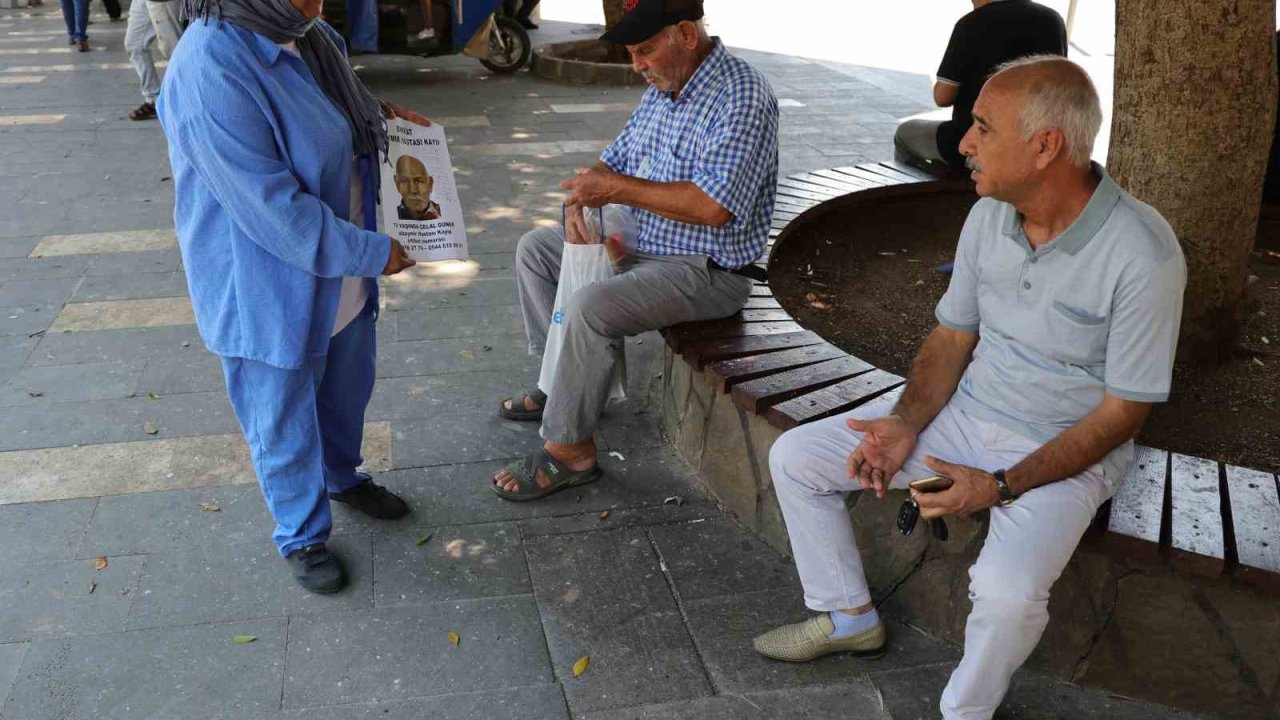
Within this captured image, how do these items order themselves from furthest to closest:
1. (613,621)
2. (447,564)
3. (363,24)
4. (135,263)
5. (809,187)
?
(363,24) → (135,263) → (809,187) → (447,564) → (613,621)

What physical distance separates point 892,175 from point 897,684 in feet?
10.4

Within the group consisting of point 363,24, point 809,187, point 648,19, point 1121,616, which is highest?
point 648,19

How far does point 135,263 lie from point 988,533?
4.64m

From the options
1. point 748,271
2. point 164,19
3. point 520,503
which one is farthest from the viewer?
point 164,19

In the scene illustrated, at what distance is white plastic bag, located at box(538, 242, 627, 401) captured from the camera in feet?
12.1

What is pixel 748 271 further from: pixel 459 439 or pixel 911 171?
pixel 911 171

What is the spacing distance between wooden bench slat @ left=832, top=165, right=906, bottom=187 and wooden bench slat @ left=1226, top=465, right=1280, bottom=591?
8.83 feet

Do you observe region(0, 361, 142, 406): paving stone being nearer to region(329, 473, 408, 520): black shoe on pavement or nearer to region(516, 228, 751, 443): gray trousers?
region(329, 473, 408, 520): black shoe on pavement

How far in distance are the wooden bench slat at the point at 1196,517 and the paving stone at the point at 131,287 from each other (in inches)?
172

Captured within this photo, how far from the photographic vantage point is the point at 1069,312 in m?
2.54

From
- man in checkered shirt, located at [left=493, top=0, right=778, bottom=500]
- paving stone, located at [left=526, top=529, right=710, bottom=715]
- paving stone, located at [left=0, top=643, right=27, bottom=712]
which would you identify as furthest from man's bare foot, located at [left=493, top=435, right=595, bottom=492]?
paving stone, located at [left=0, top=643, right=27, bottom=712]

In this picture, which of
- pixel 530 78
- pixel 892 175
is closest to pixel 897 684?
pixel 892 175

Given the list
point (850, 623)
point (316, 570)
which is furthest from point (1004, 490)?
point (316, 570)

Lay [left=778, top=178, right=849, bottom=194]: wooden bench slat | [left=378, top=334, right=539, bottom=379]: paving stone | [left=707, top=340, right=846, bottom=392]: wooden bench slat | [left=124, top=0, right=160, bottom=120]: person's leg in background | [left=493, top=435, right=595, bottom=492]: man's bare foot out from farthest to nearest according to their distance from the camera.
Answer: [left=124, top=0, right=160, bottom=120]: person's leg in background, [left=778, top=178, right=849, bottom=194]: wooden bench slat, [left=378, top=334, right=539, bottom=379]: paving stone, [left=493, top=435, right=595, bottom=492]: man's bare foot, [left=707, top=340, right=846, bottom=392]: wooden bench slat
